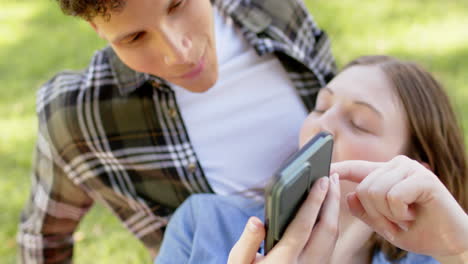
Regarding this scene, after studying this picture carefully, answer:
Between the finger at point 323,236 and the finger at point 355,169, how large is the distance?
17 centimetres

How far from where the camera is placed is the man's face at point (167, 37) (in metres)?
1.61

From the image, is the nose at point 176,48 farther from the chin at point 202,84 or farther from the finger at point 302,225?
the finger at point 302,225

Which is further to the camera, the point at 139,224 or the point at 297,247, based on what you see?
the point at 139,224

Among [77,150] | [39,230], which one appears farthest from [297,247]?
[39,230]

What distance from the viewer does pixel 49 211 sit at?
232 centimetres

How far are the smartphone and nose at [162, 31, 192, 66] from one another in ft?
2.16

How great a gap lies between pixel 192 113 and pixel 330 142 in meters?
1.02

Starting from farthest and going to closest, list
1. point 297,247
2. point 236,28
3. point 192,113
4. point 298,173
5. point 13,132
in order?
point 13,132 → point 236,28 → point 192,113 → point 297,247 → point 298,173

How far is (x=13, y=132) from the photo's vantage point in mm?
4055

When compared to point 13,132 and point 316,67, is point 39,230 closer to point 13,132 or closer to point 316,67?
point 316,67

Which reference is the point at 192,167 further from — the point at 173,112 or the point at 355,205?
the point at 355,205

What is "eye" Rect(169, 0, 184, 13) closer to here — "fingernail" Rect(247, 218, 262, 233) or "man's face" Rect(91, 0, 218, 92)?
"man's face" Rect(91, 0, 218, 92)

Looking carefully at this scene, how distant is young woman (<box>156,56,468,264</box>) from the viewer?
1269 mm

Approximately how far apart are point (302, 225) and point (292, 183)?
0.16 meters
